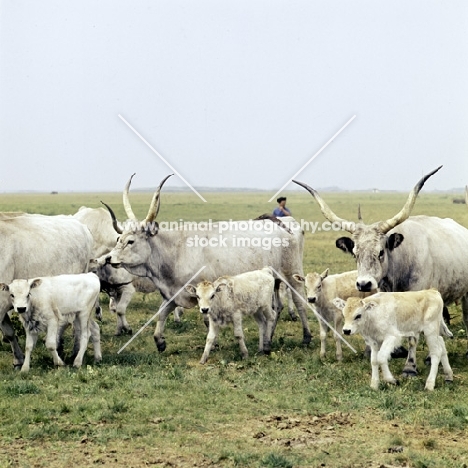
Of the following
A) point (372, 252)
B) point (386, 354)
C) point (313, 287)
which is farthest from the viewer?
point (313, 287)

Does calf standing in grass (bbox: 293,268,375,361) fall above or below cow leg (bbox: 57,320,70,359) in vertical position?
above

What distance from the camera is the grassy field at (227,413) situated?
7.02 meters

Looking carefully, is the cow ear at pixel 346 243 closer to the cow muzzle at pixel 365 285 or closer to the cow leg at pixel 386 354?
the cow muzzle at pixel 365 285

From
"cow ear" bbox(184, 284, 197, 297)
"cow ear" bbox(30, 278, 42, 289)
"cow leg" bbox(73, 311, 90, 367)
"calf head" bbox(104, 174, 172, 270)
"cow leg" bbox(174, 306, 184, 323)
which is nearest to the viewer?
"cow ear" bbox(30, 278, 42, 289)

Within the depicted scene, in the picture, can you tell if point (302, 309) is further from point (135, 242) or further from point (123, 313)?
point (123, 313)

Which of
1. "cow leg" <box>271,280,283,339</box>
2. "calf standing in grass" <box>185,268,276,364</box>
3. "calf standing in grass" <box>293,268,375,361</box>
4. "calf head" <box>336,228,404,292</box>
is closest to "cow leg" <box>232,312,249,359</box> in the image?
"calf standing in grass" <box>185,268,276,364</box>

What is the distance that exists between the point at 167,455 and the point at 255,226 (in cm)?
654

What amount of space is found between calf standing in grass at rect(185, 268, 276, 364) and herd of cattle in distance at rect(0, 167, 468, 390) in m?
0.02

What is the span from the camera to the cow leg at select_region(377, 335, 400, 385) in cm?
918

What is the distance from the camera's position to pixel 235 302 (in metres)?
11.1

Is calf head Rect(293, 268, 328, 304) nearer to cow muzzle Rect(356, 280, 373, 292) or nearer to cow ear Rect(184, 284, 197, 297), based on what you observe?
cow muzzle Rect(356, 280, 373, 292)

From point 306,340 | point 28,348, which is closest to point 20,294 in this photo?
point 28,348

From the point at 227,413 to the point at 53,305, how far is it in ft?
10.00

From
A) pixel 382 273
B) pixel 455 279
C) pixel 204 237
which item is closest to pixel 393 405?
pixel 382 273
